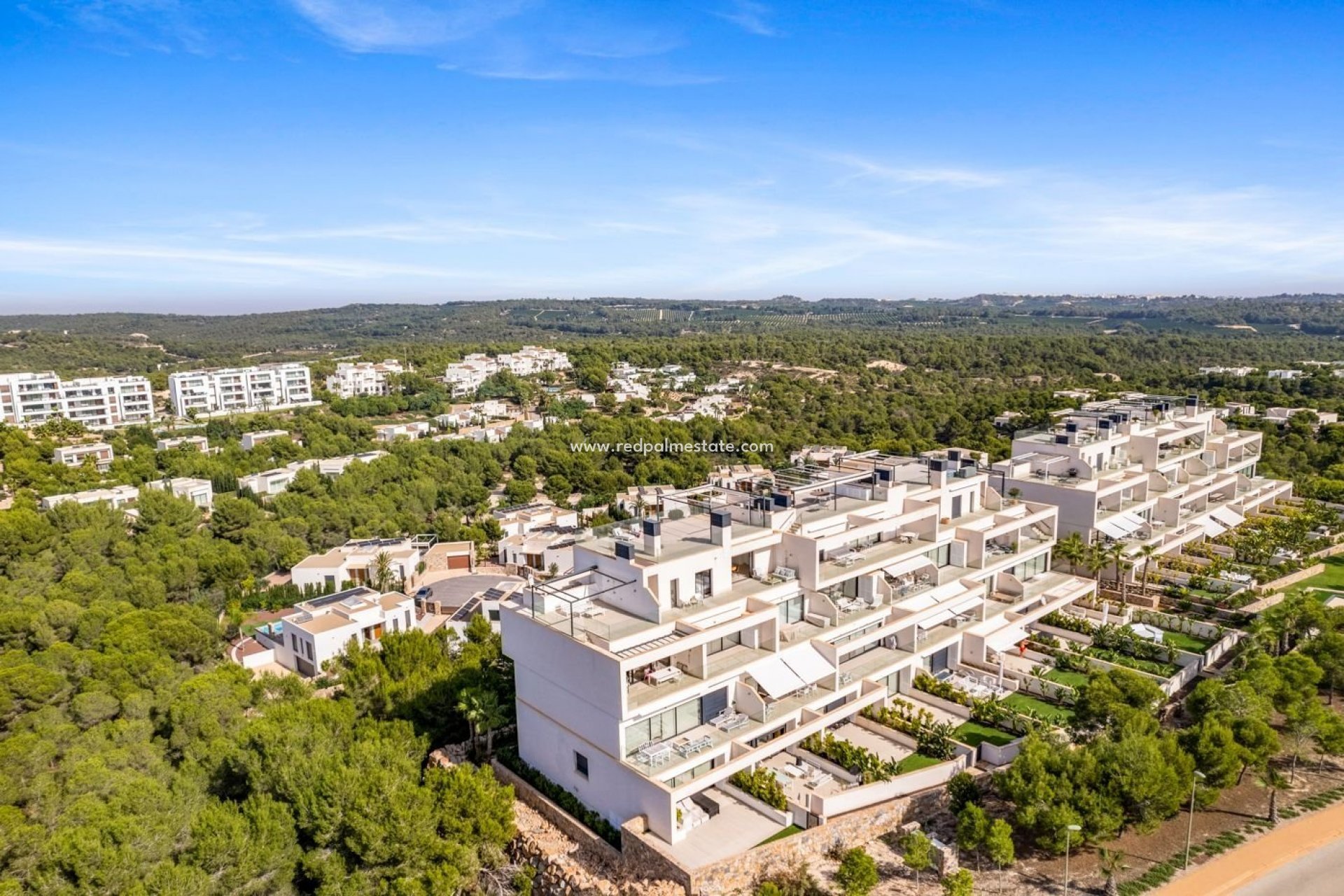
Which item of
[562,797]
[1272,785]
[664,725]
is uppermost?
[664,725]

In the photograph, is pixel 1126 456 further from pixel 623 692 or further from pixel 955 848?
pixel 623 692

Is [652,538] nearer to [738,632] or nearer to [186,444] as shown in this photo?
[738,632]

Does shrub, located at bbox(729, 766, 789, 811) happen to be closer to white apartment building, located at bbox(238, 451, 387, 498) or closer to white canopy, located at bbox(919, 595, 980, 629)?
white canopy, located at bbox(919, 595, 980, 629)

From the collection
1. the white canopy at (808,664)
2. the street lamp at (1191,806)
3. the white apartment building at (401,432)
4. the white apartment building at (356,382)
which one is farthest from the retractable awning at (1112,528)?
the white apartment building at (356,382)

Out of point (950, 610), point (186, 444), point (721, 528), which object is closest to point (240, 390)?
point (186, 444)

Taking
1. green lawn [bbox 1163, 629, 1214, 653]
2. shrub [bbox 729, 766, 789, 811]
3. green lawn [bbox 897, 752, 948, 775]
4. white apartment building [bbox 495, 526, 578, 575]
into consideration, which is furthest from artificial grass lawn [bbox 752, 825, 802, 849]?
white apartment building [bbox 495, 526, 578, 575]
